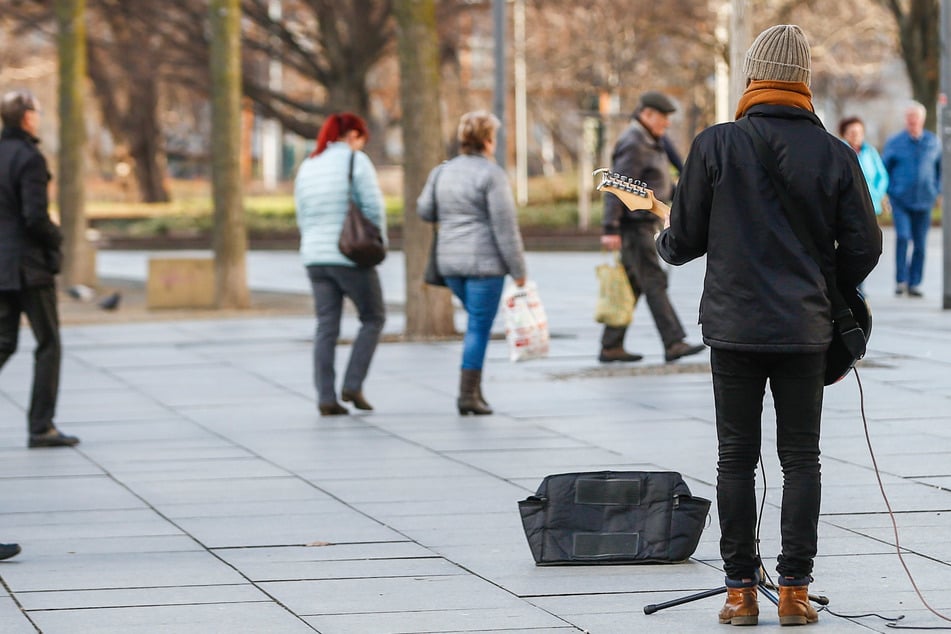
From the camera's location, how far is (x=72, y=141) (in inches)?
915

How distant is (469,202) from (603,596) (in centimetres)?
481

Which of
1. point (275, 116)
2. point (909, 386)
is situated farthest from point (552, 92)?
point (909, 386)

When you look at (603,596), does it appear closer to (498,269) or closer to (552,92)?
(498,269)

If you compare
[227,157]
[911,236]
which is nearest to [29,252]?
[227,157]

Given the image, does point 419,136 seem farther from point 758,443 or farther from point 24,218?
point 758,443

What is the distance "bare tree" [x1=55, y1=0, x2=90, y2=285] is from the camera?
75.6 feet

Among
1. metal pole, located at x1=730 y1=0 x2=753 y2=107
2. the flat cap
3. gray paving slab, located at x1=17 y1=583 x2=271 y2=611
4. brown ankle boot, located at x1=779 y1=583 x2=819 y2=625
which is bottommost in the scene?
gray paving slab, located at x1=17 y1=583 x2=271 y2=611

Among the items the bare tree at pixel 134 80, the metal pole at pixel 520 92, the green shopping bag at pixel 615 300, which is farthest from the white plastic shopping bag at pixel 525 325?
the metal pole at pixel 520 92

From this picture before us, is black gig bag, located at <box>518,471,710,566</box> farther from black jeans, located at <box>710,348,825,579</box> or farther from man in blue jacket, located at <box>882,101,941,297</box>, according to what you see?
man in blue jacket, located at <box>882,101,941,297</box>

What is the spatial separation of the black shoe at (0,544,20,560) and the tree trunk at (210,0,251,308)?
13.2 metres

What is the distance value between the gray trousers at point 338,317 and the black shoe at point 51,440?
1666 millimetres

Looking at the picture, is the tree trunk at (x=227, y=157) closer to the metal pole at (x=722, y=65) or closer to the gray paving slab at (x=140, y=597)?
the gray paving slab at (x=140, y=597)

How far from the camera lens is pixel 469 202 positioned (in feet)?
33.9

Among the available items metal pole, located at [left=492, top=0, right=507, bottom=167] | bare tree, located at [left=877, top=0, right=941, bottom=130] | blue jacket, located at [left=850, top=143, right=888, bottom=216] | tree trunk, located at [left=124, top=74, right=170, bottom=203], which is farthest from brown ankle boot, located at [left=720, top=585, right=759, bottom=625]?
tree trunk, located at [left=124, top=74, right=170, bottom=203]
